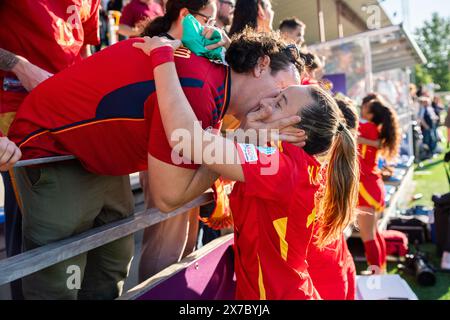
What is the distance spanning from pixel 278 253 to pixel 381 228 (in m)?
4.01

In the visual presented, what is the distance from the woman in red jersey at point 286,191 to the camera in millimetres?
1642

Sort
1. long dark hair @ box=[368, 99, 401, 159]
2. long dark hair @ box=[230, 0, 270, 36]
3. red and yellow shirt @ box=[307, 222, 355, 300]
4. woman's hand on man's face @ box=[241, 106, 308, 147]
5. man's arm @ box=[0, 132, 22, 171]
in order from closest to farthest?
man's arm @ box=[0, 132, 22, 171] < woman's hand on man's face @ box=[241, 106, 308, 147] < red and yellow shirt @ box=[307, 222, 355, 300] < long dark hair @ box=[230, 0, 270, 36] < long dark hair @ box=[368, 99, 401, 159]

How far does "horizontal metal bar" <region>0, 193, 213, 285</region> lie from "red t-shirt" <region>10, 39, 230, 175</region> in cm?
26

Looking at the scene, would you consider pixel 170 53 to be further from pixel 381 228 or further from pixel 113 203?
pixel 381 228

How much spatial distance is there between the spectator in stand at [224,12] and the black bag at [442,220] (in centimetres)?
313

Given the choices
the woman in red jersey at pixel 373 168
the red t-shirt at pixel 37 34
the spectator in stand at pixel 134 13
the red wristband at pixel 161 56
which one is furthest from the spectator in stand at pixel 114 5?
the red wristband at pixel 161 56

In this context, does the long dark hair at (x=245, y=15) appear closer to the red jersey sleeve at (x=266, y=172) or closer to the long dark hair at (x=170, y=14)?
the long dark hair at (x=170, y=14)

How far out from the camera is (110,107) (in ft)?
5.32

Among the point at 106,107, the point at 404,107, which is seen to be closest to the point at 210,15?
the point at 106,107

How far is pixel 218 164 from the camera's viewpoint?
1577 millimetres

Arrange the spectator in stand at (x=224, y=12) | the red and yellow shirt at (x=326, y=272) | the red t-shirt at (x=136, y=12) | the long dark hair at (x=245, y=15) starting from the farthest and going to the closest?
the red t-shirt at (x=136, y=12) → the spectator in stand at (x=224, y=12) → the long dark hair at (x=245, y=15) → the red and yellow shirt at (x=326, y=272)

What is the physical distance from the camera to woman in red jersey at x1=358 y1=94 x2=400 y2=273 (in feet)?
13.7

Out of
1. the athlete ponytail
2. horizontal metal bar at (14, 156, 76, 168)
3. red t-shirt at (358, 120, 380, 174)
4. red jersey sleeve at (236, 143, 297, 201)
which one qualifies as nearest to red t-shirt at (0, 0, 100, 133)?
horizontal metal bar at (14, 156, 76, 168)

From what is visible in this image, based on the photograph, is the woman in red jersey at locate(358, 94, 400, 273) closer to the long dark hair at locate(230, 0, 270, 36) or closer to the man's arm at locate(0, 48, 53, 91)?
the long dark hair at locate(230, 0, 270, 36)
